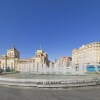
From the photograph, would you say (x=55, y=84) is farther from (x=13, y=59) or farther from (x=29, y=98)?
(x=13, y=59)

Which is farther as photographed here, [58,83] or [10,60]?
[10,60]

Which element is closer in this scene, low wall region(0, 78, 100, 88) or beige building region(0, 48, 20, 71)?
low wall region(0, 78, 100, 88)

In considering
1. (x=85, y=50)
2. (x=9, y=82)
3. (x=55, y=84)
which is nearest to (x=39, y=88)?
(x=55, y=84)

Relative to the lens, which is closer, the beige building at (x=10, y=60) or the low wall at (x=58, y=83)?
the low wall at (x=58, y=83)

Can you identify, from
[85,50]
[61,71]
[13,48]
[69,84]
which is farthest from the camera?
[13,48]

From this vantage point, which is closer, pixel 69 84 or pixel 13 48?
pixel 69 84

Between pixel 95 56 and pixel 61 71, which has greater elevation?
pixel 95 56

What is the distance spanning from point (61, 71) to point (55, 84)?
29.2m

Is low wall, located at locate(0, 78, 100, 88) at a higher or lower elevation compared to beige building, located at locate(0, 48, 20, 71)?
lower

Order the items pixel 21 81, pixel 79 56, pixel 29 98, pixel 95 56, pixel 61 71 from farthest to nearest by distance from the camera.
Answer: pixel 79 56
pixel 95 56
pixel 61 71
pixel 21 81
pixel 29 98

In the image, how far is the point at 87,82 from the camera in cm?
1511

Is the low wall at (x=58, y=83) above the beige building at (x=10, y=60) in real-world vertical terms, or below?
below

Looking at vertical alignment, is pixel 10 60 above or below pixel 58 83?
above

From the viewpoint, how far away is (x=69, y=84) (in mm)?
14539
